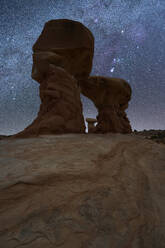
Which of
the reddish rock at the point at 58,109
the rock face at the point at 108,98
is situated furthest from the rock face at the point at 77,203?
the rock face at the point at 108,98

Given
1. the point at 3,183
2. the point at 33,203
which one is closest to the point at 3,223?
the point at 33,203

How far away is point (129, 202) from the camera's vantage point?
1.07 meters

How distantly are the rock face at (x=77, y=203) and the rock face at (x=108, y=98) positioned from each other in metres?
6.92

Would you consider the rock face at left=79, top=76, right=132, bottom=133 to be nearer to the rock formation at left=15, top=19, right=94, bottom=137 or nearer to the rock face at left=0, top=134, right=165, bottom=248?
the rock formation at left=15, top=19, right=94, bottom=137

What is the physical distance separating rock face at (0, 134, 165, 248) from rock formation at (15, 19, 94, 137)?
2.15 meters

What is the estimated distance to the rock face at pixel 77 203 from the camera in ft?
2.53

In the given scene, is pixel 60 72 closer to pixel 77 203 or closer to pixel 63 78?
pixel 63 78

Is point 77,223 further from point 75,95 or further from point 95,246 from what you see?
point 75,95

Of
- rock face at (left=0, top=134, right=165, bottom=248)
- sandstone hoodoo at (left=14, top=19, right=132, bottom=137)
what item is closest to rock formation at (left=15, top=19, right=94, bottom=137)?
sandstone hoodoo at (left=14, top=19, right=132, bottom=137)

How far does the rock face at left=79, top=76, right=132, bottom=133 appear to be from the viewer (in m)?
8.39

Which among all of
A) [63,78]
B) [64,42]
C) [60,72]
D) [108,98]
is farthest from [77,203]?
[108,98]

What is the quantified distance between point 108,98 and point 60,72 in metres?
5.04

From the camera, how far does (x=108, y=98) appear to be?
8.89m

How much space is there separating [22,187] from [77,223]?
48 cm
